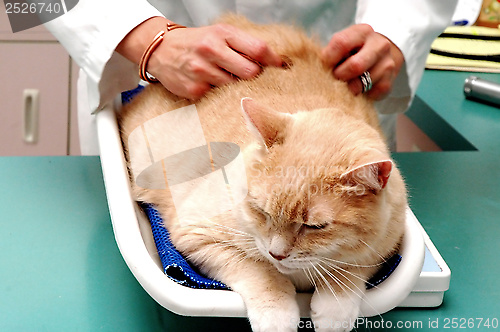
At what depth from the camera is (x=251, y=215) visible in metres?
0.76

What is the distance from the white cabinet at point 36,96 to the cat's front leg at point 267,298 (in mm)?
1827

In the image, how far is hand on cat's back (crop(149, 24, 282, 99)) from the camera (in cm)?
92

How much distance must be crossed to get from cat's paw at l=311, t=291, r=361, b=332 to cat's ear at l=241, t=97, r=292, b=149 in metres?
0.23

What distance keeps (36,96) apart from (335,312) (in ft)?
6.62

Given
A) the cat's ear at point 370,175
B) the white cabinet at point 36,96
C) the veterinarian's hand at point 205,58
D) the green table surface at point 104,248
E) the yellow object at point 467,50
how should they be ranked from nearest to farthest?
the cat's ear at point 370,175 < the green table surface at point 104,248 < the veterinarian's hand at point 205,58 < the yellow object at point 467,50 < the white cabinet at point 36,96

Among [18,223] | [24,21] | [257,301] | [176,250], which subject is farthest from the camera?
[24,21]

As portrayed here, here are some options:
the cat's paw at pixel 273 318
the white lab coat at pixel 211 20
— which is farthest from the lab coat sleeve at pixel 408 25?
the cat's paw at pixel 273 318

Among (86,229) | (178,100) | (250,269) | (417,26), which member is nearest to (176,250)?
(250,269)

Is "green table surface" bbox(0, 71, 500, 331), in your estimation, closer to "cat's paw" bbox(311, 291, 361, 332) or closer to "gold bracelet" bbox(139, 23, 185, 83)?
"cat's paw" bbox(311, 291, 361, 332)

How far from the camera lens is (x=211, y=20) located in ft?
4.07

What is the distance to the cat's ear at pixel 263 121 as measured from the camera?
72cm

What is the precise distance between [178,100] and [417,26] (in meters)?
0.53

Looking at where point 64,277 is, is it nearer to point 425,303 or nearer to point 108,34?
point 108,34

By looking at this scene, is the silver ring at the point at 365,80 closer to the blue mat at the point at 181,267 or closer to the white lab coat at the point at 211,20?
the white lab coat at the point at 211,20
